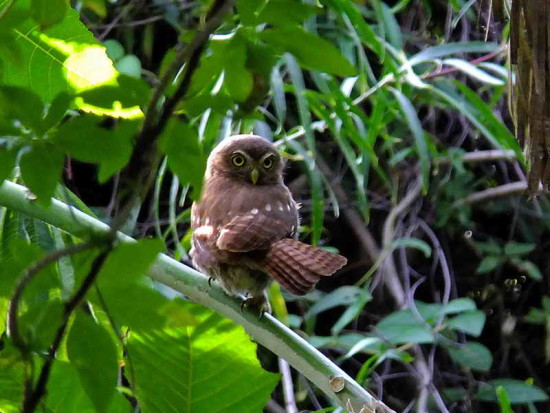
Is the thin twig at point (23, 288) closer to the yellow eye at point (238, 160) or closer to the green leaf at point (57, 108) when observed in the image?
the green leaf at point (57, 108)

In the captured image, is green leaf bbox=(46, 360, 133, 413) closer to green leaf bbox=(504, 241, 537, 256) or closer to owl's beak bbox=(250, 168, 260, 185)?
owl's beak bbox=(250, 168, 260, 185)

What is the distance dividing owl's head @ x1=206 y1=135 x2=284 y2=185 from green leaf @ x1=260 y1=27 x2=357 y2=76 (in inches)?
75.7

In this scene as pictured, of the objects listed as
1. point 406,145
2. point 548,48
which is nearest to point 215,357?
point 548,48

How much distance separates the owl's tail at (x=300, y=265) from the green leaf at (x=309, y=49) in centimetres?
111

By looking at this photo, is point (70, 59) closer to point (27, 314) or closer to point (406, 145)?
point (27, 314)

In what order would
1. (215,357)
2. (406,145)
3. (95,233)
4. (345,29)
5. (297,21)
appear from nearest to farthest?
(95,233) → (297,21) → (215,357) → (345,29) → (406,145)

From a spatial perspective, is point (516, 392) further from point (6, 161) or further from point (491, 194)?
point (6, 161)

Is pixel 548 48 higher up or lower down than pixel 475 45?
higher up

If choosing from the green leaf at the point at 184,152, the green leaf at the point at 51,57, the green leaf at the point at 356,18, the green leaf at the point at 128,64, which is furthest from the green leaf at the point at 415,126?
the green leaf at the point at 184,152

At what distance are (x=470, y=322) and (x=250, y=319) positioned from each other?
1565 millimetres

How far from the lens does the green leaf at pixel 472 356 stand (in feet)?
10.7

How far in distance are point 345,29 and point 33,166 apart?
2.40 metres

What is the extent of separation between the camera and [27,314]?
22.9 inches

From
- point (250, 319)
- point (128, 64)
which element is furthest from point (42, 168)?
point (128, 64)
